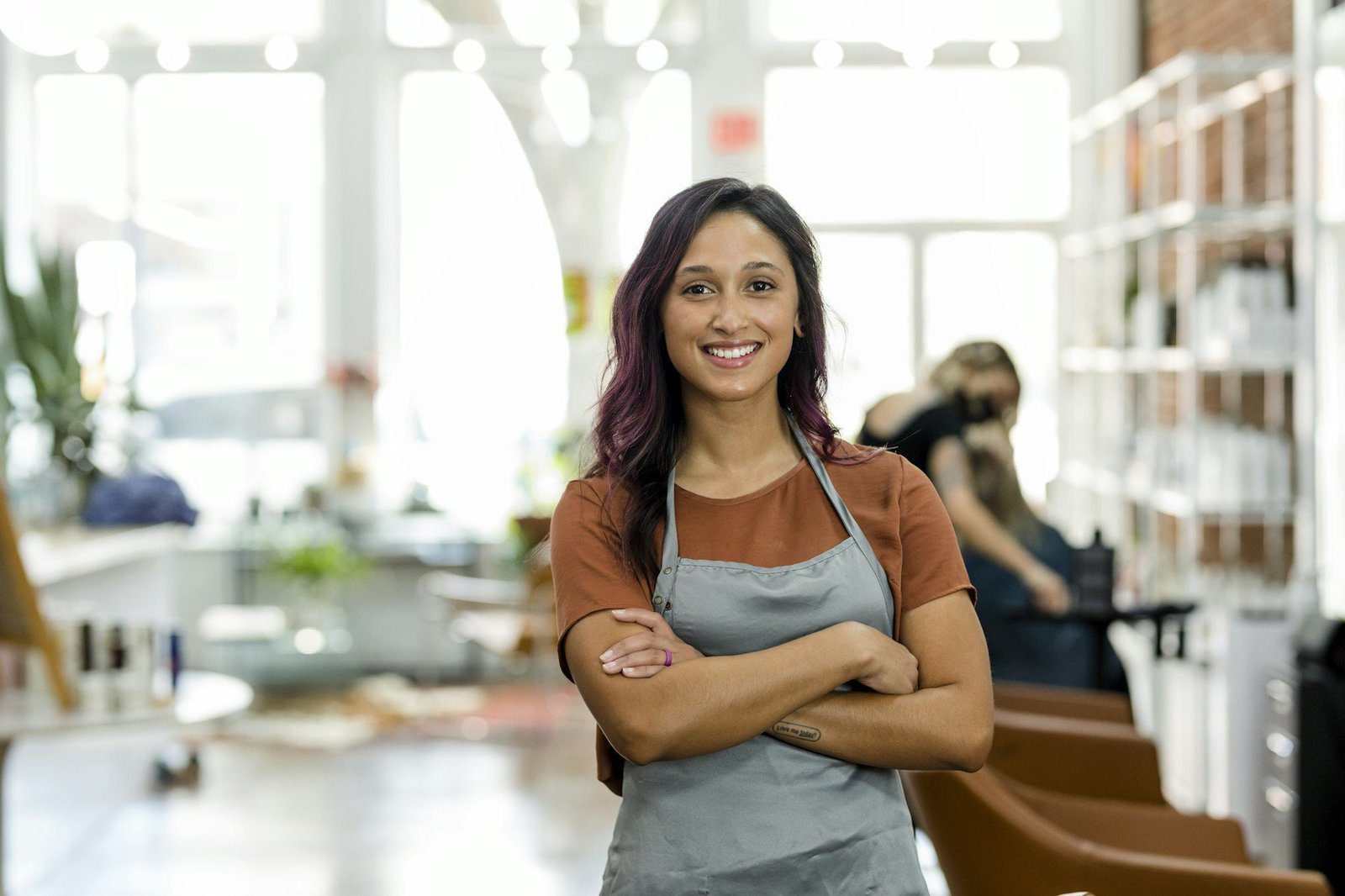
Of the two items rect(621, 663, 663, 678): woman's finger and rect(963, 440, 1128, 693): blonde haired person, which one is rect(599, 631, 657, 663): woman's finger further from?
rect(963, 440, 1128, 693): blonde haired person

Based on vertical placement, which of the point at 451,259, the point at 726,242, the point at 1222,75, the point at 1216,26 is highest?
the point at 1216,26

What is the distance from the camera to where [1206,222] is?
552 cm

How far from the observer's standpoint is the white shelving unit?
4953mm

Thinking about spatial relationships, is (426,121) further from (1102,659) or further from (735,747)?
(735,747)

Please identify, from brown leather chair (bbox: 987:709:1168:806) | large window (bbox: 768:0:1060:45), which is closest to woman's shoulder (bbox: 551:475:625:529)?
brown leather chair (bbox: 987:709:1168:806)

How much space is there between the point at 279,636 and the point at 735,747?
6.70 meters

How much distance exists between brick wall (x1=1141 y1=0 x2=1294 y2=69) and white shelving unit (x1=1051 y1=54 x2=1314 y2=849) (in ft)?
0.56

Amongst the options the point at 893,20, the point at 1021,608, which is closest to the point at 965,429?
the point at 1021,608

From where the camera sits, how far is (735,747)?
174cm

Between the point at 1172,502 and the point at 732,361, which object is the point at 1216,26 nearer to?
the point at 1172,502

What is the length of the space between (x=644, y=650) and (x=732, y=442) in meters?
0.29

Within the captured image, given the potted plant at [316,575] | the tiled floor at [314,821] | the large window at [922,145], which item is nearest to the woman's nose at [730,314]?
the tiled floor at [314,821]

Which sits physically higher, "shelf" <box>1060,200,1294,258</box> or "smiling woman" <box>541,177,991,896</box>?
"shelf" <box>1060,200,1294,258</box>

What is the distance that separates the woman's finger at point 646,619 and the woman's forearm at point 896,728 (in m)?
0.17
